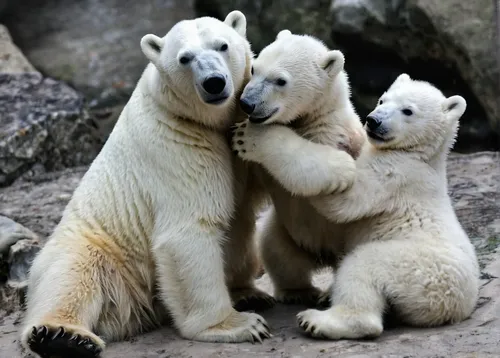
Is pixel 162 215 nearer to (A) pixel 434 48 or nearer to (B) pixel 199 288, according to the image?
(B) pixel 199 288

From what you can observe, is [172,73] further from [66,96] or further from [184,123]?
[66,96]

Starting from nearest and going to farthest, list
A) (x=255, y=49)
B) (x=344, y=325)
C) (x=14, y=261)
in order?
(x=344, y=325), (x=14, y=261), (x=255, y=49)

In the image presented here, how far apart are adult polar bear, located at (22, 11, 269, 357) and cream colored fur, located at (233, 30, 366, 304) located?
202 mm

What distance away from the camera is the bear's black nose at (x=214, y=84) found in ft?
13.8

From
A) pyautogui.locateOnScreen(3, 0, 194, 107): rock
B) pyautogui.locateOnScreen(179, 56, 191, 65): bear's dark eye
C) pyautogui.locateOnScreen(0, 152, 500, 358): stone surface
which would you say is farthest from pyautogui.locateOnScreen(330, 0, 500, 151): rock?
pyautogui.locateOnScreen(179, 56, 191, 65): bear's dark eye

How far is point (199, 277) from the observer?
4340 mm

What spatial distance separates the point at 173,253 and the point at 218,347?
21.3 inches

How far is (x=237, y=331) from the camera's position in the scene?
172 inches

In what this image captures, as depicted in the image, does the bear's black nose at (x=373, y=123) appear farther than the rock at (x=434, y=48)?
No

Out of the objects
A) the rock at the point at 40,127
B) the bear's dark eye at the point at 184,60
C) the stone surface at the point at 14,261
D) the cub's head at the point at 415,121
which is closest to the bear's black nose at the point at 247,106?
the bear's dark eye at the point at 184,60

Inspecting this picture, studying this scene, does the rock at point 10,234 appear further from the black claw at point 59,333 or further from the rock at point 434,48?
the rock at point 434,48

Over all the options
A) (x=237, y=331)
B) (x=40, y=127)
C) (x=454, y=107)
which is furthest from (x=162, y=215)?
(x=40, y=127)

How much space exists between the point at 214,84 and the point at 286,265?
53.0 inches

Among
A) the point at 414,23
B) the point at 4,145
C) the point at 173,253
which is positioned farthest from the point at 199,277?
the point at 414,23
